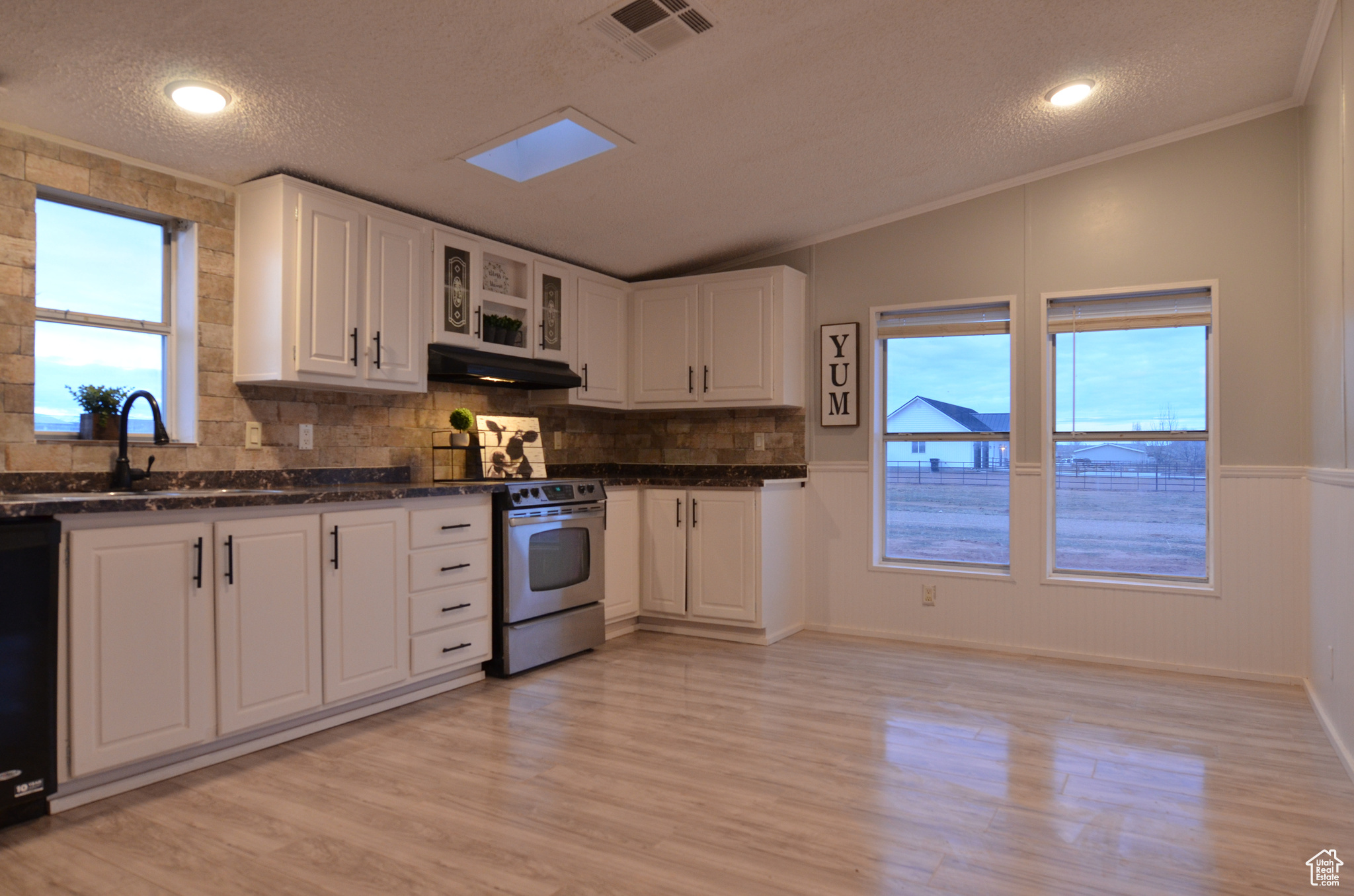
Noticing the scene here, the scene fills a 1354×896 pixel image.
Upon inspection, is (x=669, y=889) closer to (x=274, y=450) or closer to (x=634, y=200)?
(x=274, y=450)

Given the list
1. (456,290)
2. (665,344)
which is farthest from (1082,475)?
(456,290)

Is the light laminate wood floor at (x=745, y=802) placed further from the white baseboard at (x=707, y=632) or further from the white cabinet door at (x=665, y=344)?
the white cabinet door at (x=665, y=344)

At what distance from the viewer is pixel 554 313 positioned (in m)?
4.68

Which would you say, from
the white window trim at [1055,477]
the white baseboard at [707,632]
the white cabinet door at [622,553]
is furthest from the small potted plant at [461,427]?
the white window trim at [1055,477]

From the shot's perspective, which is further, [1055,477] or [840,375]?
[840,375]

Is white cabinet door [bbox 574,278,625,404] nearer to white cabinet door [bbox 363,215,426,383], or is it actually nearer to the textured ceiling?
the textured ceiling

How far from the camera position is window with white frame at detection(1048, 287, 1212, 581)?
13.6ft

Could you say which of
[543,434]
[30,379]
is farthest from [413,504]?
[543,434]

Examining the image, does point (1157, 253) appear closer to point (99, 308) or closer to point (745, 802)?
point (745, 802)

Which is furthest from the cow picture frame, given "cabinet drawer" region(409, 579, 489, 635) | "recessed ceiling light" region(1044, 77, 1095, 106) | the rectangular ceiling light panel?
"cabinet drawer" region(409, 579, 489, 635)

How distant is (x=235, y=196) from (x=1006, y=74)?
3145 mm

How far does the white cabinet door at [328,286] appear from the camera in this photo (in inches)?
130

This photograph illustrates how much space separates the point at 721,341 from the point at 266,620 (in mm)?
2947

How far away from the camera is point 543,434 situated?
5043 millimetres
